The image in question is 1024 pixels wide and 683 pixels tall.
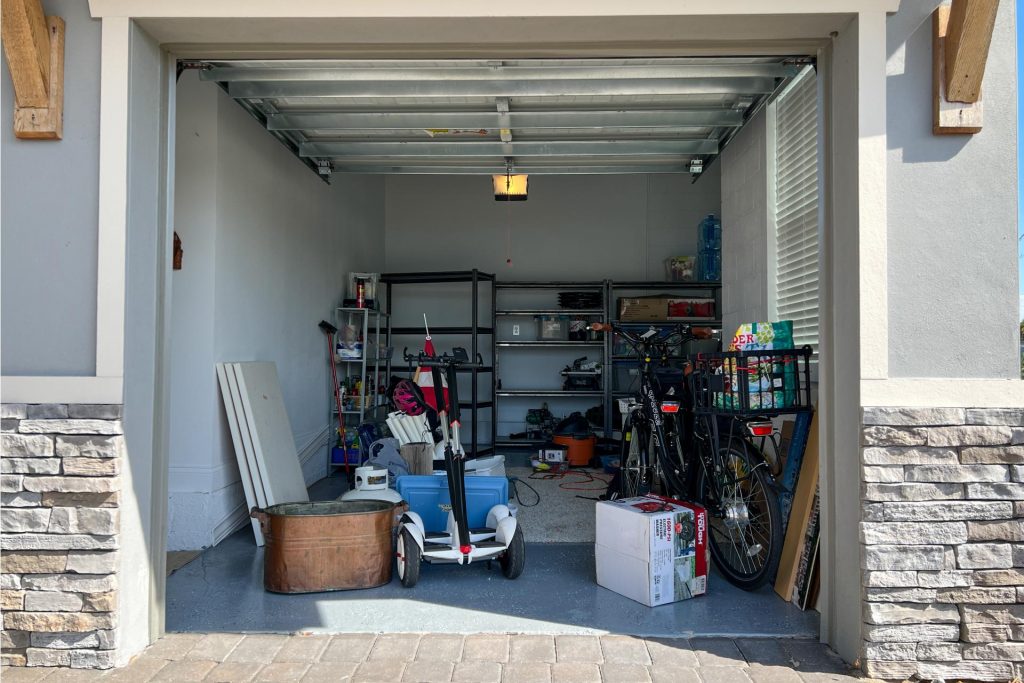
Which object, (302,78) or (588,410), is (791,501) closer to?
(302,78)

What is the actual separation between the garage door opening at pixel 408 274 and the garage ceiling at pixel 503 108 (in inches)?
0.6

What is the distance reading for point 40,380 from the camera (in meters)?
2.56

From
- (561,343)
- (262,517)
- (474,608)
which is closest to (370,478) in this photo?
(262,517)

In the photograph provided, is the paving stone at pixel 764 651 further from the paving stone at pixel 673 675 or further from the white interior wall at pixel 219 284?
the white interior wall at pixel 219 284

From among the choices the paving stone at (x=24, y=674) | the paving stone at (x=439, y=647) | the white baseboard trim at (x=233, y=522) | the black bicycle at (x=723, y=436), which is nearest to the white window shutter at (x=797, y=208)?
the black bicycle at (x=723, y=436)

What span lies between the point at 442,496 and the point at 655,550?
51.4 inches

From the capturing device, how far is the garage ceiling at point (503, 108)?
11.8 feet

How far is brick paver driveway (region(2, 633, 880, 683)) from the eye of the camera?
8.23 ft

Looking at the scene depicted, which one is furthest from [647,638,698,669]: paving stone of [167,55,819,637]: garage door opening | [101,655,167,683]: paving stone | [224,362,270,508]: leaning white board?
[224,362,270,508]: leaning white board

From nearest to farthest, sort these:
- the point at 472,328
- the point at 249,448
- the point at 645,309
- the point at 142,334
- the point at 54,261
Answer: the point at 54,261 < the point at 142,334 < the point at 249,448 < the point at 472,328 < the point at 645,309

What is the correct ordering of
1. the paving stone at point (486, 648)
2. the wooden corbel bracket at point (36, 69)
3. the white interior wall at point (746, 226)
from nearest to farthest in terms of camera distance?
the wooden corbel bracket at point (36, 69) → the paving stone at point (486, 648) → the white interior wall at point (746, 226)

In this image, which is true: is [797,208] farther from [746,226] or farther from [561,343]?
[561,343]

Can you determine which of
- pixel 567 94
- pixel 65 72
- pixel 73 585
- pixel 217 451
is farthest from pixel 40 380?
pixel 567 94

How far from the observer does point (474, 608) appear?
3.20 metres
